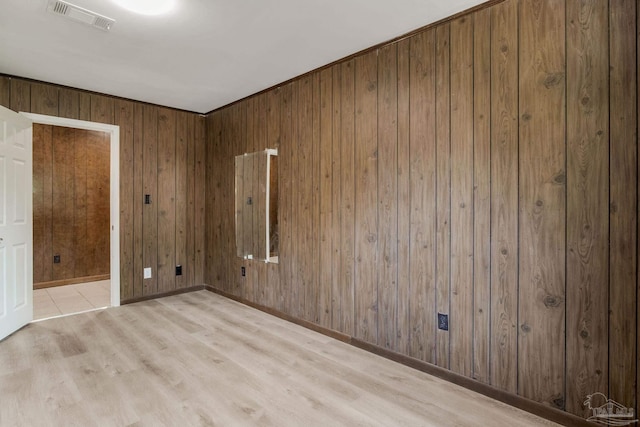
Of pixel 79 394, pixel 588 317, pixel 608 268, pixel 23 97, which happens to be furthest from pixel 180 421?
pixel 23 97

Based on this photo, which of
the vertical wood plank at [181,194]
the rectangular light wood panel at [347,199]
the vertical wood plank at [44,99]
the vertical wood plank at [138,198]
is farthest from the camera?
the vertical wood plank at [181,194]

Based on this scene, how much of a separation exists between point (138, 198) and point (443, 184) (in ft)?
12.2

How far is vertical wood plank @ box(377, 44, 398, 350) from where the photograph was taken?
8.74 ft

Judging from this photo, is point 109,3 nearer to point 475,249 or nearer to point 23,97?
point 23,97

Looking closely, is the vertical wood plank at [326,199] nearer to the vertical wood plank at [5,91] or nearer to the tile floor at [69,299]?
the tile floor at [69,299]

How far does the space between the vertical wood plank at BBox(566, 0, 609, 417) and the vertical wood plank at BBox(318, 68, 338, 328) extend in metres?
1.78

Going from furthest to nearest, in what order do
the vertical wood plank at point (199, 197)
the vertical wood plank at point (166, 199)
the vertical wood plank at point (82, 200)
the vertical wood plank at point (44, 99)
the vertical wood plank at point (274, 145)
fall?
the vertical wood plank at point (82, 200)
the vertical wood plank at point (199, 197)
the vertical wood plank at point (166, 199)
the vertical wood plank at point (274, 145)
the vertical wood plank at point (44, 99)

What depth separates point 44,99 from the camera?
3615mm

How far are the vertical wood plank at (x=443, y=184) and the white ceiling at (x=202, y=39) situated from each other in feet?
0.91

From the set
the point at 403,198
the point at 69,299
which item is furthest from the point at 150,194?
the point at 403,198

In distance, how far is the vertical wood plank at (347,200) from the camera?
117 inches

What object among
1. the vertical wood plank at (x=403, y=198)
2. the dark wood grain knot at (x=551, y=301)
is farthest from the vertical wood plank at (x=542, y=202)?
the vertical wood plank at (x=403, y=198)

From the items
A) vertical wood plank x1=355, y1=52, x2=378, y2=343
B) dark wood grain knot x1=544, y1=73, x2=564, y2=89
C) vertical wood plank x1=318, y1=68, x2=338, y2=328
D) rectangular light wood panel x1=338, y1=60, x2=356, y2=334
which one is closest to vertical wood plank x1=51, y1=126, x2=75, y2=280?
vertical wood plank x1=318, y1=68, x2=338, y2=328

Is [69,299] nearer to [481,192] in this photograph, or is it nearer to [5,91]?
[5,91]
